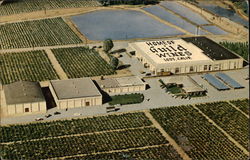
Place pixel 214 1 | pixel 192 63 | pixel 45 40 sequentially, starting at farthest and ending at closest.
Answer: pixel 214 1, pixel 45 40, pixel 192 63

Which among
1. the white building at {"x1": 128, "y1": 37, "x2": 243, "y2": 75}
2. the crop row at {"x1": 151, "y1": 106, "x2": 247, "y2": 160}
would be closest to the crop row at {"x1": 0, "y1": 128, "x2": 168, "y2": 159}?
the crop row at {"x1": 151, "y1": 106, "x2": 247, "y2": 160}

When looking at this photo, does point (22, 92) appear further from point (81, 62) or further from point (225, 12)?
point (225, 12)

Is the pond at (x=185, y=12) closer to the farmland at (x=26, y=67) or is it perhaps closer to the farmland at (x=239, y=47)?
the farmland at (x=239, y=47)

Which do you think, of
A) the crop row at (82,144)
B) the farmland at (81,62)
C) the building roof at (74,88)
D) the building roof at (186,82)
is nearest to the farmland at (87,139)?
the crop row at (82,144)

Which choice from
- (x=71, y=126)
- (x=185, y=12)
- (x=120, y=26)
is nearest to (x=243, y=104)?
(x=71, y=126)

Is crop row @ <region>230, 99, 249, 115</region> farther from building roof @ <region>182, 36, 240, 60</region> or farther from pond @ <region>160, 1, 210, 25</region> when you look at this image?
pond @ <region>160, 1, 210, 25</region>

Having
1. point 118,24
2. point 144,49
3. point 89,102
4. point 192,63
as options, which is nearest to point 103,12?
point 118,24

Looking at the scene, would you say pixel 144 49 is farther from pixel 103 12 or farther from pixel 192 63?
pixel 103 12
